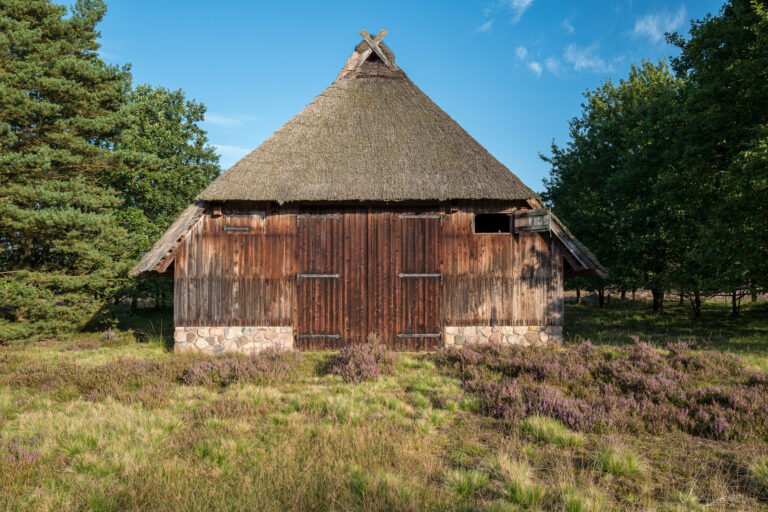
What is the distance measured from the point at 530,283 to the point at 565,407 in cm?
562

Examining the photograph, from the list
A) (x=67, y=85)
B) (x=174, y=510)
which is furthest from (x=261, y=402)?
(x=67, y=85)

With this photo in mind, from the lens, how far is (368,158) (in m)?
11.6

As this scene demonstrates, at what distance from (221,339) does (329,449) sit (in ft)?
23.6

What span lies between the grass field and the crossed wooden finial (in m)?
10.6

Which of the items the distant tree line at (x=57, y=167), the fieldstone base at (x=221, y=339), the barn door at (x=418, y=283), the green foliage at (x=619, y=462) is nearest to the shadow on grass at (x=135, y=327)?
the distant tree line at (x=57, y=167)

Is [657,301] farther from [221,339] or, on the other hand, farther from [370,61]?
[221,339]

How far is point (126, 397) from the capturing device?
6957mm

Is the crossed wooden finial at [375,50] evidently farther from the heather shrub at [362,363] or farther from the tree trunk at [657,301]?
the tree trunk at [657,301]

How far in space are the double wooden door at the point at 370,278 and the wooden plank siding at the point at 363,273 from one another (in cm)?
3

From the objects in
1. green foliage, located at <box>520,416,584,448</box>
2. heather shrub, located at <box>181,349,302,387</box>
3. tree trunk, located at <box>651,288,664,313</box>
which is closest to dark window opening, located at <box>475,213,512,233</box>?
heather shrub, located at <box>181,349,302,387</box>

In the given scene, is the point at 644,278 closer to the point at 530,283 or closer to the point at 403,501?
the point at 530,283

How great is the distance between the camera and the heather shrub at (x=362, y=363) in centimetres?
823

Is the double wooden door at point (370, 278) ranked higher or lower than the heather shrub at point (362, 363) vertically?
higher

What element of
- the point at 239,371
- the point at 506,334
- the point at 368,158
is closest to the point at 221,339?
the point at 239,371
